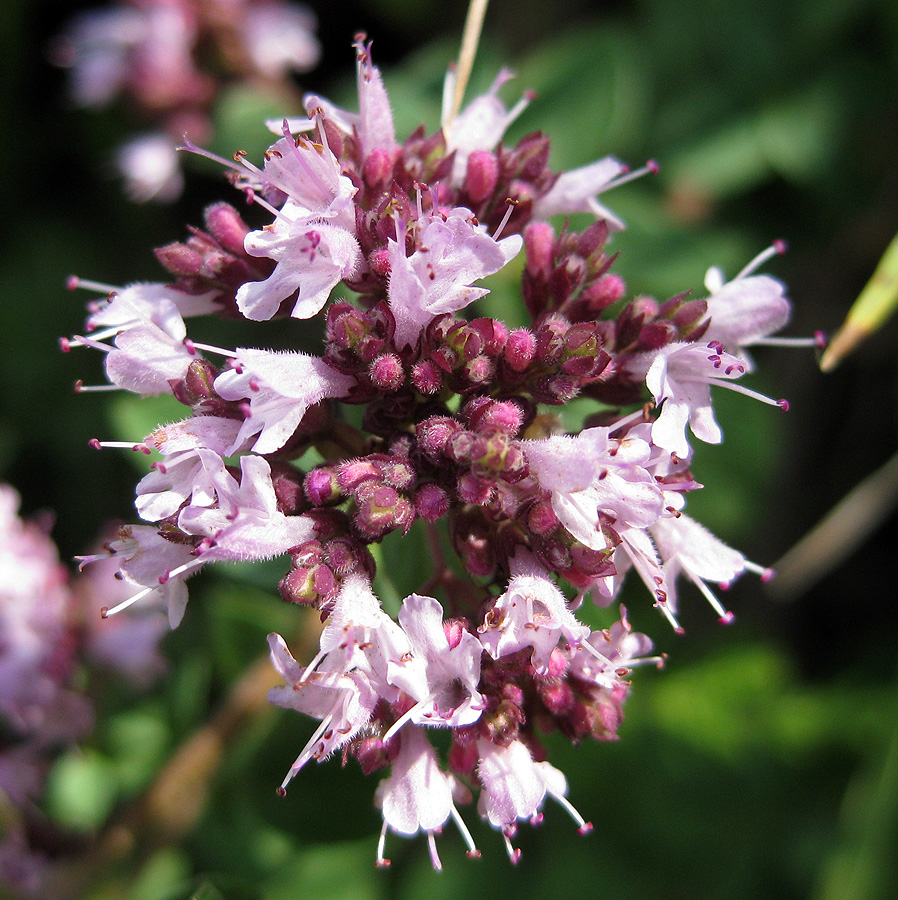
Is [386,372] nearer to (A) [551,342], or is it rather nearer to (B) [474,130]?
(A) [551,342]

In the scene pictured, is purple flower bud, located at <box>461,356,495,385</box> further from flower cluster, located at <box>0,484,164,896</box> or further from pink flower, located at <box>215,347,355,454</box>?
flower cluster, located at <box>0,484,164,896</box>

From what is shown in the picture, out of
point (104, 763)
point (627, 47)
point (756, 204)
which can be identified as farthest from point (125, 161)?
point (756, 204)

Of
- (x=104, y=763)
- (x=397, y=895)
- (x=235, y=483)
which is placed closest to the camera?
(x=235, y=483)

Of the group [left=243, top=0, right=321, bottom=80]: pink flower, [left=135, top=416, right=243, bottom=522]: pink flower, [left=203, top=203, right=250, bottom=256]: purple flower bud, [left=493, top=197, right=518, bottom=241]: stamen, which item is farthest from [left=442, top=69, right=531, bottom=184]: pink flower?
[left=243, top=0, right=321, bottom=80]: pink flower

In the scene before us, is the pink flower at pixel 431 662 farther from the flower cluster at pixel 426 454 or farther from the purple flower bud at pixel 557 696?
the purple flower bud at pixel 557 696

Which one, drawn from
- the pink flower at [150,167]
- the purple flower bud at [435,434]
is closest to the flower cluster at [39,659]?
the pink flower at [150,167]

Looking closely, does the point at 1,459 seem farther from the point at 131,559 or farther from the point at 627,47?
Answer: the point at 627,47
